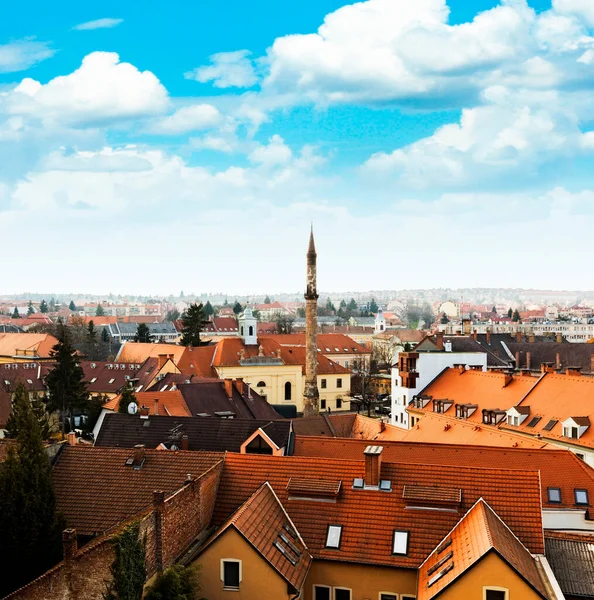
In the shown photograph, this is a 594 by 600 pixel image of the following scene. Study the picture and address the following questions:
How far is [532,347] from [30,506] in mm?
71267

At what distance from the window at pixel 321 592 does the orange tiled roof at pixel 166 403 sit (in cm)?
2577

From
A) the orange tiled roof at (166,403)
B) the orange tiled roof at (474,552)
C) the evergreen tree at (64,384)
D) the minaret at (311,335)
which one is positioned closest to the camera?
the orange tiled roof at (474,552)

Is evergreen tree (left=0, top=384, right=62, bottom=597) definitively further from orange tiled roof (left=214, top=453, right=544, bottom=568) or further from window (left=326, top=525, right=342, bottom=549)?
window (left=326, top=525, right=342, bottom=549)

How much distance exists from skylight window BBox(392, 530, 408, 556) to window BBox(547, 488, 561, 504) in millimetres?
10237

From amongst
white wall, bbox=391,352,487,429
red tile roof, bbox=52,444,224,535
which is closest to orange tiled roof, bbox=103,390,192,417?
white wall, bbox=391,352,487,429

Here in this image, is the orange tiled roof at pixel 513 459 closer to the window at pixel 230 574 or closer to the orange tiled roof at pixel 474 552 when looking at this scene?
the orange tiled roof at pixel 474 552

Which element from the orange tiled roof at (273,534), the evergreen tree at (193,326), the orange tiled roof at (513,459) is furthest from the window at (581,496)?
the evergreen tree at (193,326)

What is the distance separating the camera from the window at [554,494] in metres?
29.9

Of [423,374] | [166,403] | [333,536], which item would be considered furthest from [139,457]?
[423,374]

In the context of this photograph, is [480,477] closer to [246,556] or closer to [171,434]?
[246,556]

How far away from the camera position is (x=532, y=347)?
84.8m

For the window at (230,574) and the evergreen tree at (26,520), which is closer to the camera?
the window at (230,574)

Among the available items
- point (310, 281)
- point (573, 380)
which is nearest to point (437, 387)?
point (573, 380)

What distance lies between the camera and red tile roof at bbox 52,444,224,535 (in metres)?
24.7
